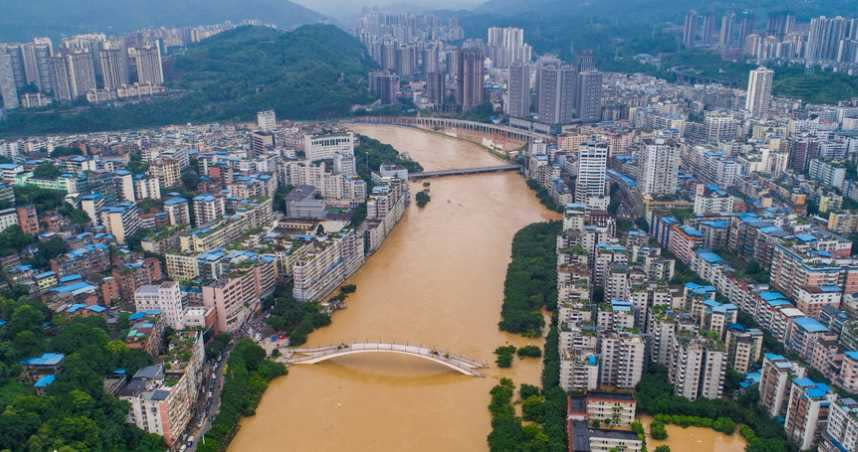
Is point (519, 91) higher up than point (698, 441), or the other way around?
point (519, 91)

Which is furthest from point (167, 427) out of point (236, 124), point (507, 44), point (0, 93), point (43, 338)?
point (507, 44)

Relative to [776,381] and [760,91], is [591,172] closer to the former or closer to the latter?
[776,381]

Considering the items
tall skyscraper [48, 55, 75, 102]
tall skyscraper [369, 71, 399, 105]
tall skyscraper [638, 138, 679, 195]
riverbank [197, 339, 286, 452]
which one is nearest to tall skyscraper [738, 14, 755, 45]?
tall skyscraper [369, 71, 399, 105]

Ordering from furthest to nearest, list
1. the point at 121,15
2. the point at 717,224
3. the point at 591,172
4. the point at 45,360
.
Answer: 1. the point at 121,15
2. the point at 591,172
3. the point at 717,224
4. the point at 45,360

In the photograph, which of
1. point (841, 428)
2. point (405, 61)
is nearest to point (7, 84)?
point (405, 61)

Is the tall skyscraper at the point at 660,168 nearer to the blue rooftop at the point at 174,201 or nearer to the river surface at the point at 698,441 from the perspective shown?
the river surface at the point at 698,441

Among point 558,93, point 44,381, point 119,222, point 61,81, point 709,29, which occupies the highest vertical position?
point 709,29
